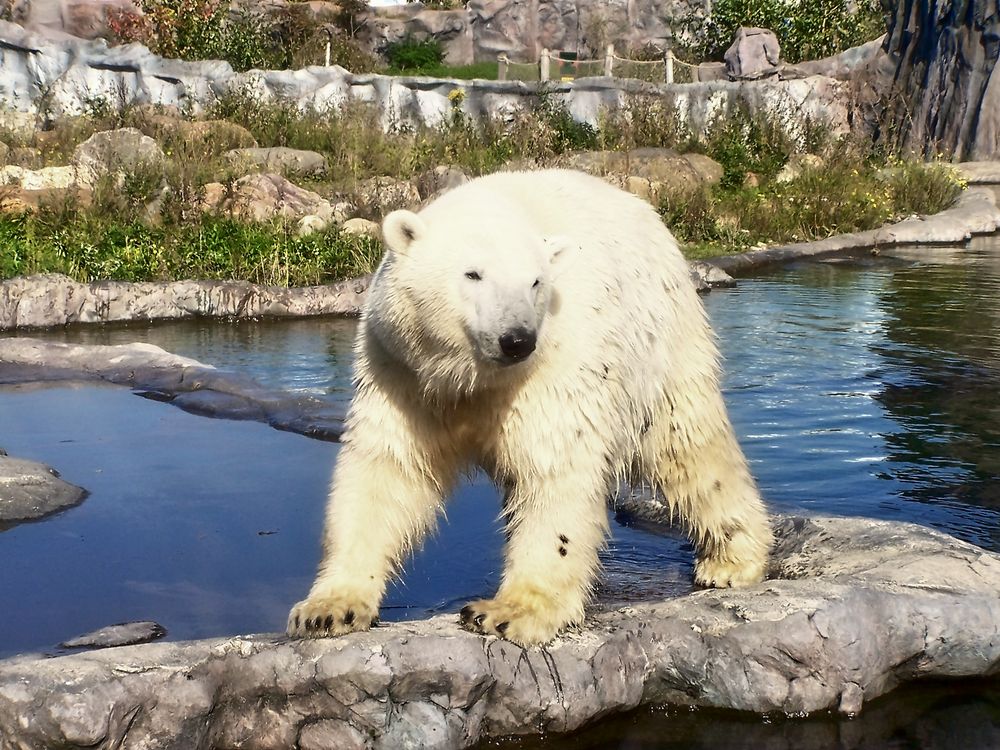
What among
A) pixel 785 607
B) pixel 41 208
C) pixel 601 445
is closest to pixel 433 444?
pixel 601 445

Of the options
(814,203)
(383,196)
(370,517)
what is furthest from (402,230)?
(814,203)

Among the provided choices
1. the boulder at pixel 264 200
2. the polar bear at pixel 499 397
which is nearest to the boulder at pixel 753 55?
the boulder at pixel 264 200

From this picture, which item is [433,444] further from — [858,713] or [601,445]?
[858,713]

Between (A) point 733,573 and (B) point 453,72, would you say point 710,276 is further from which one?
(B) point 453,72

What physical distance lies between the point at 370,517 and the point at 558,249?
96 centimetres

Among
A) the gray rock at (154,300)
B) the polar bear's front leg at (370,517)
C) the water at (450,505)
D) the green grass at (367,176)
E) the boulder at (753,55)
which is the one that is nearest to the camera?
the polar bear's front leg at (370,517)

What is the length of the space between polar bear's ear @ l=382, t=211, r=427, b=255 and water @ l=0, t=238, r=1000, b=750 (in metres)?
1.33

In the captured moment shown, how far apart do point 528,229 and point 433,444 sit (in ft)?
2.31

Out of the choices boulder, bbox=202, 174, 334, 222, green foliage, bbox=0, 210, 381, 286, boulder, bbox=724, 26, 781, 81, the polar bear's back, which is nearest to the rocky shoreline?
green foliage, bbox=0, 210, 381, 286

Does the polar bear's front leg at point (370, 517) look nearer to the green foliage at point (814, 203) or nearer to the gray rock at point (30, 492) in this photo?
the gray rock at point (30, 492)

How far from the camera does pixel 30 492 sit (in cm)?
528

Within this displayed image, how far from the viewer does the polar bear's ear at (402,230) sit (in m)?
3.47

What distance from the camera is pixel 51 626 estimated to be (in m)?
4.00

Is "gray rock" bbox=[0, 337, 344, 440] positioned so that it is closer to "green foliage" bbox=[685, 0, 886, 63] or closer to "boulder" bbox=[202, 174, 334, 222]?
"boulder" bbox=[202, 174, 334, 222]
